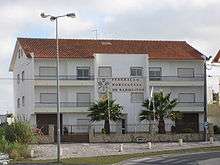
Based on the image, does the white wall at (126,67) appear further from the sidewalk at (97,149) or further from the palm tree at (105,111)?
the sidewalk at (97,149)

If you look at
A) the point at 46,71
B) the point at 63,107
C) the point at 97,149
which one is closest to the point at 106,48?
the point at 46,71

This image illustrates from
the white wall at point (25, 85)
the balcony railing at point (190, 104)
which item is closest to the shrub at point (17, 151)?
the white wall at point (25, 85)

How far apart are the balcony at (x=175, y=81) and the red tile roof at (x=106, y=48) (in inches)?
95.3

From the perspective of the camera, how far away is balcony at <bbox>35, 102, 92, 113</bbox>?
7038 cm

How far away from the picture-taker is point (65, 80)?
7119 centimetres

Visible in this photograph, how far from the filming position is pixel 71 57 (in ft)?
235

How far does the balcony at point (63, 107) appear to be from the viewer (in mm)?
70375

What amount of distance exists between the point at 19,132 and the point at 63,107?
23.9 m

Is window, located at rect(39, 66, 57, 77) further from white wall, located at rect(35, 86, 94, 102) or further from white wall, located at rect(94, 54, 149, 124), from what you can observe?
white wall, located at rect(94, 54, 149, 124)

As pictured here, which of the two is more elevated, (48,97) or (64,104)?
(48,97)

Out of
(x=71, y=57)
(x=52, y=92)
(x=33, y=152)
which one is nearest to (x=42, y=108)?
(x=52, y=92)

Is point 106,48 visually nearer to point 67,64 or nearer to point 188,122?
point 67,64

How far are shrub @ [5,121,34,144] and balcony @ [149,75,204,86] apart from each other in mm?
28634

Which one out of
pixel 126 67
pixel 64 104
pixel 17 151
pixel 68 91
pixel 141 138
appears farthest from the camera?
pixel 126 67
